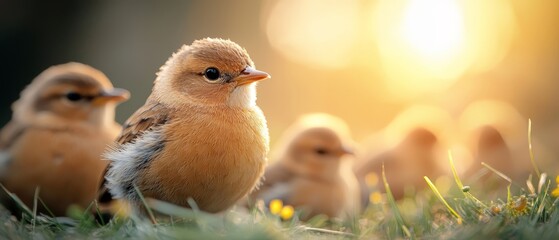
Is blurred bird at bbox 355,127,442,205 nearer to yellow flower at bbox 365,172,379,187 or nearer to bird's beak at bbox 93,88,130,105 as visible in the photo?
yellow flower at bbox 365,172,379,187

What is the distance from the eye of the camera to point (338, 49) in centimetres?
1579

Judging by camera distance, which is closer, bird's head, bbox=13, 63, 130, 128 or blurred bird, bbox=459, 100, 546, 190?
bird's head, bbox=13, 63, 130, 128

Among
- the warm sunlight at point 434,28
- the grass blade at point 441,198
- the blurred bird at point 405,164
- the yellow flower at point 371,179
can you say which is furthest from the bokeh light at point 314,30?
the grass blade at point 441,198

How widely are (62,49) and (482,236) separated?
10.7 metres

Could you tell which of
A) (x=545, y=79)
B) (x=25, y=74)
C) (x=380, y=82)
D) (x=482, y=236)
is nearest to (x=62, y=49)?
(x=25, y=74)

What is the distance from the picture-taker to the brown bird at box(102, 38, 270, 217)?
192 inches

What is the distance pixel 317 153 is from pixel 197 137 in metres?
2.80

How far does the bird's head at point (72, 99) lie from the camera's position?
6.59 m

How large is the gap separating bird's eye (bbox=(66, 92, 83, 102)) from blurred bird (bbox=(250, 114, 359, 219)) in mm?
1807

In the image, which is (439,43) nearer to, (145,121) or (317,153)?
(317,153)

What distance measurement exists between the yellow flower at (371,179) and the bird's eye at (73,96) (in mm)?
2913

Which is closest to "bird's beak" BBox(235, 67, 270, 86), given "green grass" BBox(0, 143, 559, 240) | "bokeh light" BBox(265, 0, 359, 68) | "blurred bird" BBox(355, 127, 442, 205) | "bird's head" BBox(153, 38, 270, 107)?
"bird's head" BBox(153, 38, 270, 107)

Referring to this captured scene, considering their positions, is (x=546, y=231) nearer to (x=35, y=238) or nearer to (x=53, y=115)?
(x=35, y=238)

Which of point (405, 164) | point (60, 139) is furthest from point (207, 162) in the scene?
point (405, 164)
